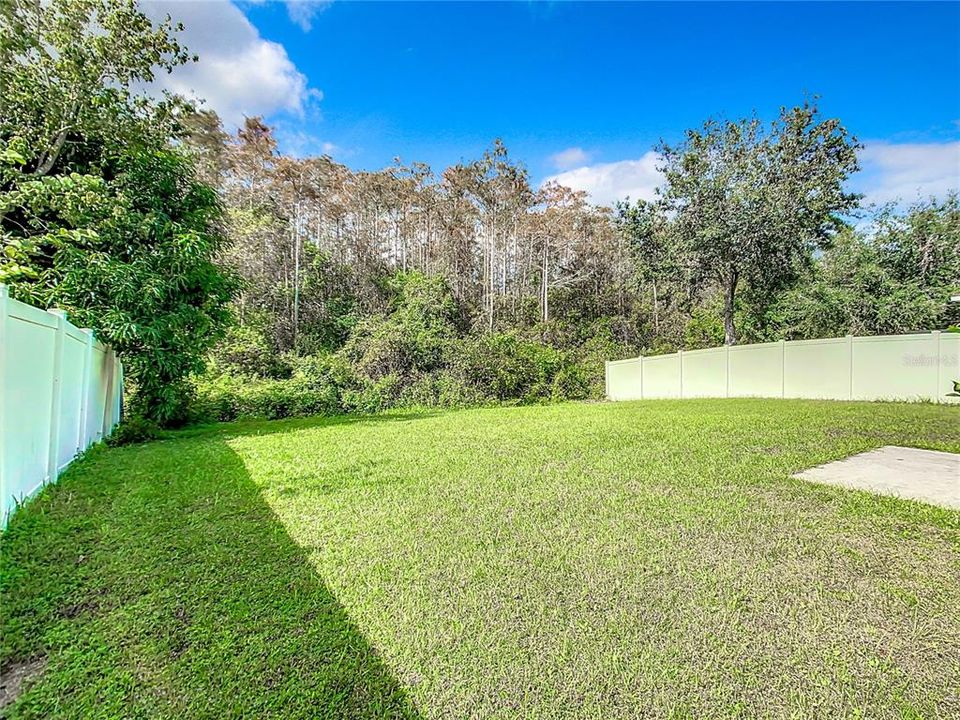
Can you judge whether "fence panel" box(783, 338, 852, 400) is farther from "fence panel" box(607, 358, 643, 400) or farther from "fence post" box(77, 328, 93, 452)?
"fence post" box(77, 328, 93, 452)

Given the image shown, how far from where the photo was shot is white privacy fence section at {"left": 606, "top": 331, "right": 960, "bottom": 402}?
8336 mm

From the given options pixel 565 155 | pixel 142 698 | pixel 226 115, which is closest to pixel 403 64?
pixel 226 115

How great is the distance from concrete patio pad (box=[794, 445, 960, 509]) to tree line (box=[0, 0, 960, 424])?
8.00 meters

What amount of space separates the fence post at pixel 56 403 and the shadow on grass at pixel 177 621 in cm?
77

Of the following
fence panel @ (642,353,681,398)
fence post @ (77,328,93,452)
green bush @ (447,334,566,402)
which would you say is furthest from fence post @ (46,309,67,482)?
fence panel @ (642,353,681,398)

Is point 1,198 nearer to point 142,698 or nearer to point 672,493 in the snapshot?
point 142,698

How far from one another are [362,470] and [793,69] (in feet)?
49.4

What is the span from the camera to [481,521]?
2.99m

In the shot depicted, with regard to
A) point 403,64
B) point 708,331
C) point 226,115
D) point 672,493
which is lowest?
point 672,493

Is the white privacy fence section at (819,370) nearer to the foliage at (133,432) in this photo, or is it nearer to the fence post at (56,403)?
the fence post at (56,403)

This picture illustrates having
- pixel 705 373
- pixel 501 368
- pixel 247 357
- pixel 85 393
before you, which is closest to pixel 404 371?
pixel 501 368

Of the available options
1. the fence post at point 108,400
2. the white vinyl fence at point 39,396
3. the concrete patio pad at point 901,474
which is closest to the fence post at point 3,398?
the white vinyl fence at point 39,396

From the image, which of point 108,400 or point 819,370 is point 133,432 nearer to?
point 108,400

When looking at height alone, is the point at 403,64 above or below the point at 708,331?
above
